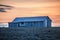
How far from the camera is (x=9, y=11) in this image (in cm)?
118

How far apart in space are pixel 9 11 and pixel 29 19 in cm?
24

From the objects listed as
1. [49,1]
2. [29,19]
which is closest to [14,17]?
[29,19]

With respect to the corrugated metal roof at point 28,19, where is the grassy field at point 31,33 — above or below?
below

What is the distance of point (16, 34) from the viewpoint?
117 centimetres

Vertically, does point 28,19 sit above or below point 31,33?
above

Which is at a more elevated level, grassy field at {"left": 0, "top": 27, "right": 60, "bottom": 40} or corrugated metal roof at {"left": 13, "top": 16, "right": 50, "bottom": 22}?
corrugated metal roof at {"left": 13, "top": 16, "right": 50, "bottom": 22}

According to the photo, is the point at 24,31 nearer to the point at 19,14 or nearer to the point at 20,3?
the point at 19,14

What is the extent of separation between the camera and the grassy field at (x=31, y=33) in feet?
3.76

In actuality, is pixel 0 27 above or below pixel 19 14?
below

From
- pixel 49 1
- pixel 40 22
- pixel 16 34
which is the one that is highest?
pixel 49 1

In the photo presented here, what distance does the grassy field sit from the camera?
1.14 m

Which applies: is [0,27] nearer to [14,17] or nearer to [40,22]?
[14,17]

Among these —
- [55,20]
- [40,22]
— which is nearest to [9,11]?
[40,22]

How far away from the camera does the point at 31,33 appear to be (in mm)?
1160
